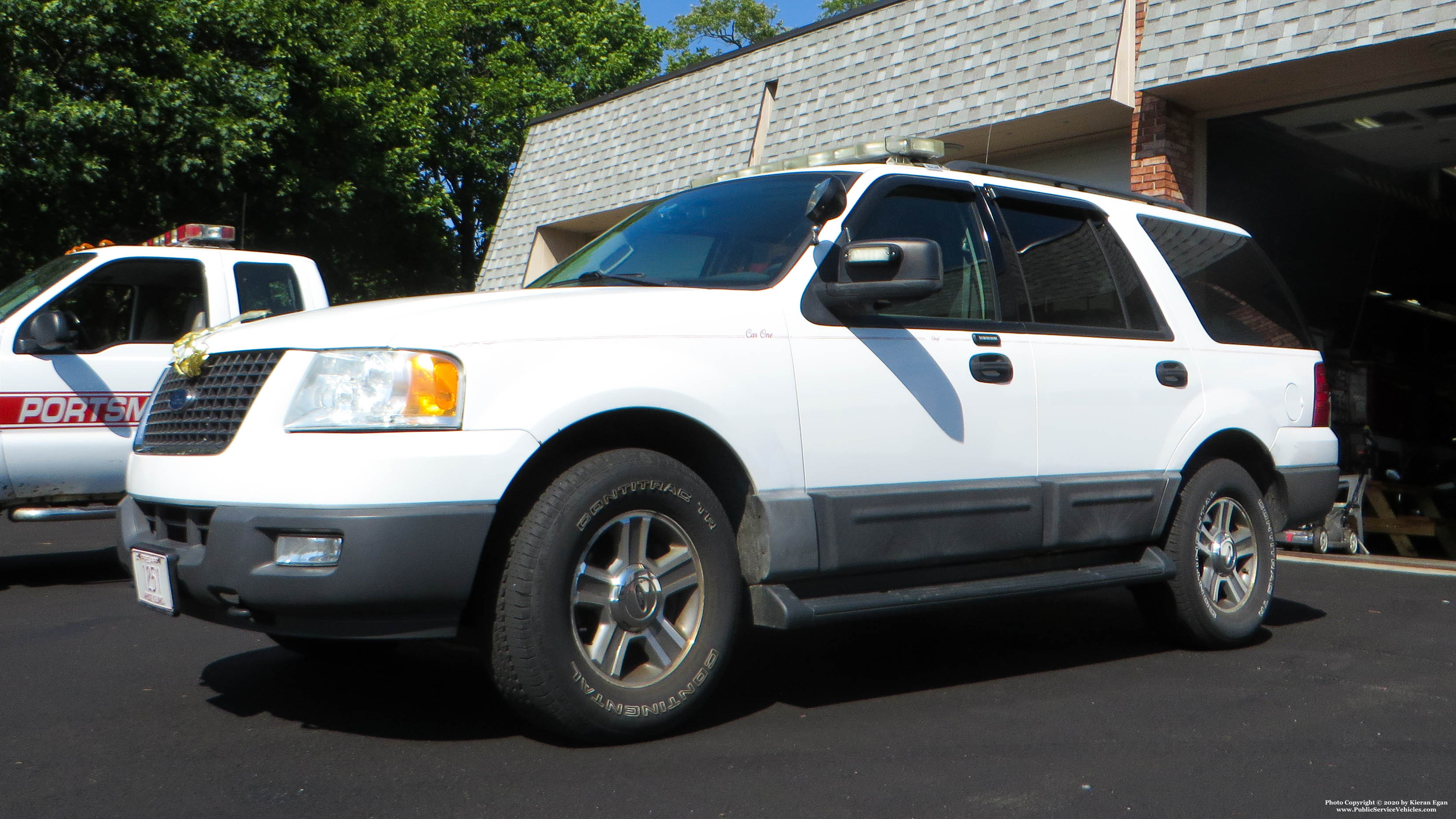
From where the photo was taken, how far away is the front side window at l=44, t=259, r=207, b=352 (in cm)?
777

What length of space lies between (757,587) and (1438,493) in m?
14.0

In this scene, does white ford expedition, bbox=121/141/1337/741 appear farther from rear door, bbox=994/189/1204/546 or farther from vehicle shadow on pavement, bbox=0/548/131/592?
vehicle shadow on pavement, bbox=0/548/131/592

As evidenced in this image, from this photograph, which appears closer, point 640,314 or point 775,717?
point 640,314

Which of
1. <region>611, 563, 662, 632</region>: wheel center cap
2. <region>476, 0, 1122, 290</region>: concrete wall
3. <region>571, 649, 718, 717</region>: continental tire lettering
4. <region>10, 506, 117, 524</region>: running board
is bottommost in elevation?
<region>571, 649, 718, 717</region>: continental tire lettering

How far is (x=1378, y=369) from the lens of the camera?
55.4 feet

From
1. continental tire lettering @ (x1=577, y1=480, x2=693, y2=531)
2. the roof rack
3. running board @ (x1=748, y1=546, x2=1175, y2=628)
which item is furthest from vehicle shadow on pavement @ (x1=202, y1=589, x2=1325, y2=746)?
the roof rack

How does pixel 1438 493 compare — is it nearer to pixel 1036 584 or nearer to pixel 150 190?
pixel 1036 584

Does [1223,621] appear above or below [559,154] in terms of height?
below

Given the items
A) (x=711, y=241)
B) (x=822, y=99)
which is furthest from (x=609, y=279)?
(x=822, y=99)

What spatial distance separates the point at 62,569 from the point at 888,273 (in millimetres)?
6686

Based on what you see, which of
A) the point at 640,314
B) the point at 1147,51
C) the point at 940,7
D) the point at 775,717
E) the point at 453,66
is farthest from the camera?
the point at 453,66

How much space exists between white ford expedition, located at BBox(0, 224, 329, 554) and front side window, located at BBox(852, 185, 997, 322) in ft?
16.2

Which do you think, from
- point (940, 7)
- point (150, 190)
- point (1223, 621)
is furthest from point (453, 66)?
point (1223, 621)

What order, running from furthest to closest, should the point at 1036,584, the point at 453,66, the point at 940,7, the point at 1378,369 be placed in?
1. the point at 453,66
2. the point at 1378,369
3. the point at 940,7
4. the point at 1036,584
